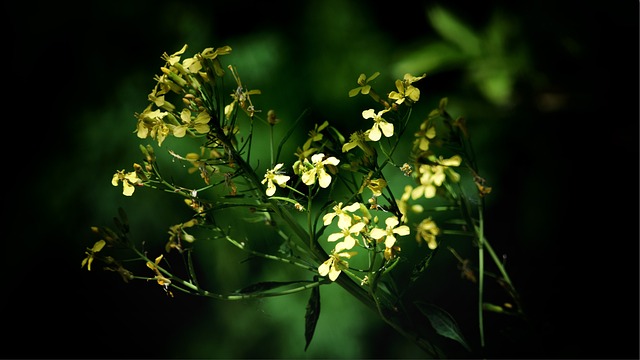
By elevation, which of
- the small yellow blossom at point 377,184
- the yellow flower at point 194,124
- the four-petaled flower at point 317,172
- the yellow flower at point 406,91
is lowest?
the small yellow blossom at point 377,184

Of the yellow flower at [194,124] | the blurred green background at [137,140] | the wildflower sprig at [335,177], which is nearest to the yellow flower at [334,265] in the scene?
the wildflower sprig at [335,177]

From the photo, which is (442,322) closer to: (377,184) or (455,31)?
(377,184)

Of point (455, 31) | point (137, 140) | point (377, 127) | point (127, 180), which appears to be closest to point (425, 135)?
point (377, 127)

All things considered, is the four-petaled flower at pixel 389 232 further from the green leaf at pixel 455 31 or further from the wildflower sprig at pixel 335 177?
the green leaf at pixel 455 31

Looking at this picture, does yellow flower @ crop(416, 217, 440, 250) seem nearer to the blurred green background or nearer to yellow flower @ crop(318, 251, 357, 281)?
yellow flower @ crop(318, 251, 357, 281)

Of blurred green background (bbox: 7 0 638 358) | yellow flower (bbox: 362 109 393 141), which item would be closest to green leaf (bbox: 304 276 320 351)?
yellow flower (bbox: 362 109 393 141)

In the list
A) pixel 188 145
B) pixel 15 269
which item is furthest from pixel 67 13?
pixel 15 269

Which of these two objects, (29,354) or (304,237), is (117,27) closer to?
(29,354)

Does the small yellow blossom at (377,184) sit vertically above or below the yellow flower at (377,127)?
below

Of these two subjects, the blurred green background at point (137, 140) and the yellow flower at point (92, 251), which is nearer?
the yellow flower at point (92, 251)
